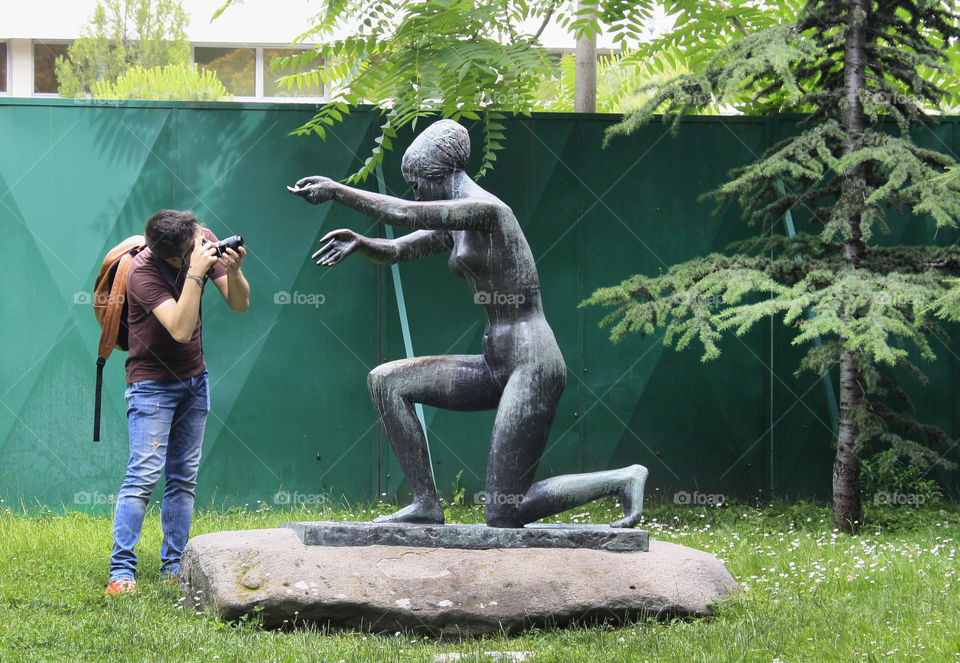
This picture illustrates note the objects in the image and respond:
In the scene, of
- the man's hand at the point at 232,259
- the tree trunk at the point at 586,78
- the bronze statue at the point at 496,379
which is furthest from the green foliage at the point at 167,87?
the bronze statue at the point at 496,379

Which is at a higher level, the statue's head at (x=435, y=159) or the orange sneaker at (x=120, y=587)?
the statue's head at (x=435, y=159)

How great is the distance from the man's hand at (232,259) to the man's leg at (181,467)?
25.8 inches

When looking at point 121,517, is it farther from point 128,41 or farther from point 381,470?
point 128,41

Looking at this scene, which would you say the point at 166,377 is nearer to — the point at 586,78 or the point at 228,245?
the point at 228,245

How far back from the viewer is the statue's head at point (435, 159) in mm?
4988

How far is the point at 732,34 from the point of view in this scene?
8.91m

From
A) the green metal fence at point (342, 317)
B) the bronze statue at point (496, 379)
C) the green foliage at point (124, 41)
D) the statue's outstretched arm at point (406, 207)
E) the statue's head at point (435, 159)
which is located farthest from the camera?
the green foliage at point (124, 41)

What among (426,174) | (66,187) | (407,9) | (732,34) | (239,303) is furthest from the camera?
(732,34)

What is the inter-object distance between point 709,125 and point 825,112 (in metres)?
1.13

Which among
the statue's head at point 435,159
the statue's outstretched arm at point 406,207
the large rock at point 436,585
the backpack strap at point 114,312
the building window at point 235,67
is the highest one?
the building window at point 235,67

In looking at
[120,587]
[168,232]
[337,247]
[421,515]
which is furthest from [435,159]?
[120,587]

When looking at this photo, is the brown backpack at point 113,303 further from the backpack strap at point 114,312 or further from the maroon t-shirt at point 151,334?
the maroon t-shirt at point 151,334

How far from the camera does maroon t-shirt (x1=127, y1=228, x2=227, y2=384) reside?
533 centimetres

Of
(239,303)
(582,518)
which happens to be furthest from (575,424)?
(239,303)
